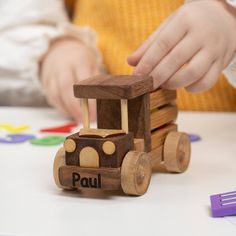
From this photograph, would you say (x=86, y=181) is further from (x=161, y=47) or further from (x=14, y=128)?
(x=14, y=128)

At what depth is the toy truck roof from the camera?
44 centimetres

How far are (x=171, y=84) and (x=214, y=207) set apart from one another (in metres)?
0.16

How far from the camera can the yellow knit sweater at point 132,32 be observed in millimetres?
847

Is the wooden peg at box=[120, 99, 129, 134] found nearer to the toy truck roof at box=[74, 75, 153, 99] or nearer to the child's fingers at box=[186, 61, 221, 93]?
the toy truck roof at box=[74, 75, 153, 99]

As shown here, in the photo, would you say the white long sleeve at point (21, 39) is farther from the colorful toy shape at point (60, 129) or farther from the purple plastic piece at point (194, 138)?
the purple plastic piece at point (194, 138)

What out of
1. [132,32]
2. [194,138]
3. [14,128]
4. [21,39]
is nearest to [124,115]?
[194,138]

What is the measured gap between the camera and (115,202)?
1.44 ft

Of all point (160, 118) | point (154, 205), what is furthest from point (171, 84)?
point (154, 205)

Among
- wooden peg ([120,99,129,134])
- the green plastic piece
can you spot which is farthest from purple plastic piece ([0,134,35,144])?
wooden peg ([120,99,129,134])

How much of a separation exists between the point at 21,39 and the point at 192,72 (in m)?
0.53

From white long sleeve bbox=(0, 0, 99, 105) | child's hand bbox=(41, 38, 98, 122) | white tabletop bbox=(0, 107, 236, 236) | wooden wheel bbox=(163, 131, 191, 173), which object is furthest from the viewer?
white long sleeve bbox=(0, 0, 99, 105)

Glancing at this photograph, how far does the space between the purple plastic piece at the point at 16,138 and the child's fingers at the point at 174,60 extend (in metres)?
0.20

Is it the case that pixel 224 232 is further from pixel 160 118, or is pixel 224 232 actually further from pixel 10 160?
pixel 10 160

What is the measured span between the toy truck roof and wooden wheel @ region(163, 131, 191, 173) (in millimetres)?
69
